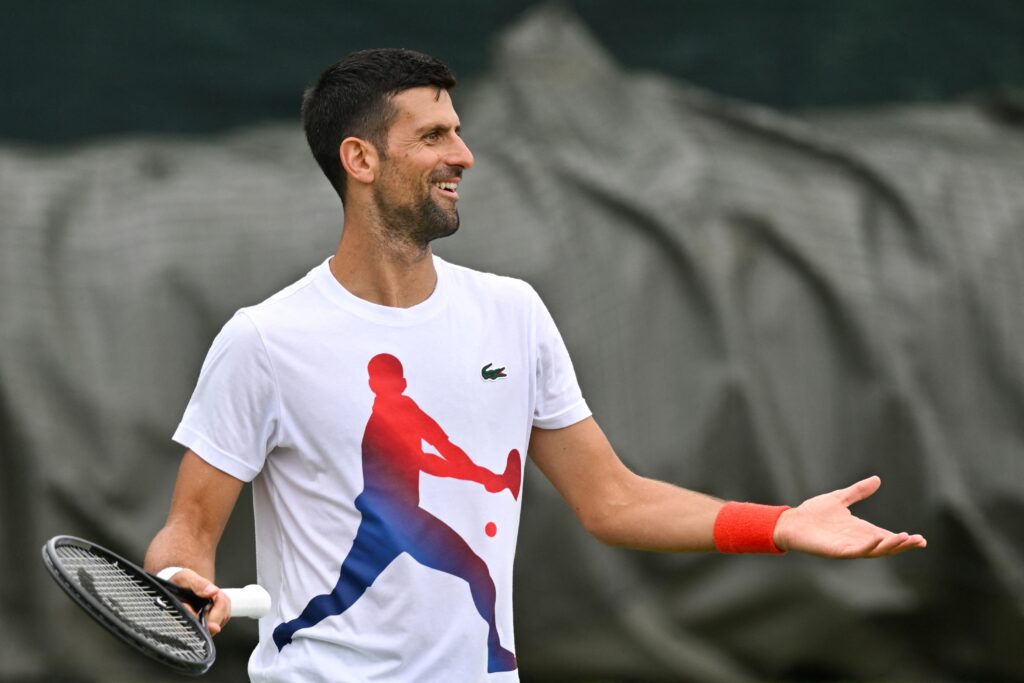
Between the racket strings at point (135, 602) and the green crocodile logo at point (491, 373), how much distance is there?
796mm

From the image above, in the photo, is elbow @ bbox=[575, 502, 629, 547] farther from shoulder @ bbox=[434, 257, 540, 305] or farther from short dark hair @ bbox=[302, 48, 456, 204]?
short dark hair @ bbox=[302, 48, 456, 204]

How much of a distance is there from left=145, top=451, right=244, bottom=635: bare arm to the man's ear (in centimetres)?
69

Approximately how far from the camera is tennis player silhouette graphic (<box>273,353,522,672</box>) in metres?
3.39

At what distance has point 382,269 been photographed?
3.57m

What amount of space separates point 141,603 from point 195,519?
32 centimetres

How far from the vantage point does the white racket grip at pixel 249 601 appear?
320 centimetres

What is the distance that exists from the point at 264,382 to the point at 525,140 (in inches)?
159

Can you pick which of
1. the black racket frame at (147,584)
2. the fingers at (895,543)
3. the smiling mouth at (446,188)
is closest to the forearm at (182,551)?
the black racket frame at (147,584)

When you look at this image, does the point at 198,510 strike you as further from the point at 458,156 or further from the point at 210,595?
the point at 458,156

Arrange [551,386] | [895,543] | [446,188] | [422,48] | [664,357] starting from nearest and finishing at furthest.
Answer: [895,543] < [446,188] < [551,386] < [664,357] < [422,48]

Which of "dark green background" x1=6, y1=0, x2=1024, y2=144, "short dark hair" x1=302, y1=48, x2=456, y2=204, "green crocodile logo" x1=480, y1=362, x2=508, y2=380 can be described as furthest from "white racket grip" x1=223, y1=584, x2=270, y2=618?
"dark green background" x1=6, y1=0, x2=1024, y2=144

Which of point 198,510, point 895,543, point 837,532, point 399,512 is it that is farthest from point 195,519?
point 895,543

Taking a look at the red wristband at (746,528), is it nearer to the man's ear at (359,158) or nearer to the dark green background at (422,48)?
the man's ear at (359,158)

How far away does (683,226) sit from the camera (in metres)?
6.85
